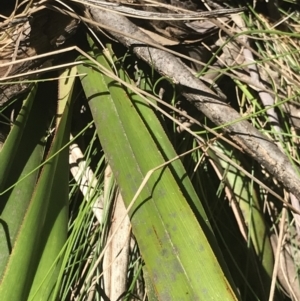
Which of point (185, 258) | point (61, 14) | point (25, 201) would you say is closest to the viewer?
point (185, 258)

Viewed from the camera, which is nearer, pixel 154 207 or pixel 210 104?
pixel 154 207

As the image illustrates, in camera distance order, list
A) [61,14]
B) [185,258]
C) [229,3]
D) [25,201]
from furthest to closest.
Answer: [229,3], [61,14], [25,201], [185,258]

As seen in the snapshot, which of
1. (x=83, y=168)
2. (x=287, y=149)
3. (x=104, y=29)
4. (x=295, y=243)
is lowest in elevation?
(x=295, y=243)

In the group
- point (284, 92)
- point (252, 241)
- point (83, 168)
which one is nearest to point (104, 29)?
point (83, 168)

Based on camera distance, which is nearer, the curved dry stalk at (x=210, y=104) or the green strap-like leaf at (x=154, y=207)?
the green strap-like leaf at (x=154, y=207)

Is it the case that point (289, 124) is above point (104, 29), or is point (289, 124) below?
below

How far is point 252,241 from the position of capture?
926 mm

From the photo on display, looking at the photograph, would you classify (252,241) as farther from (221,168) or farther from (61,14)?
(61,14)

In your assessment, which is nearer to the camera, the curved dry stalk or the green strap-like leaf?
the green strap-like leaf

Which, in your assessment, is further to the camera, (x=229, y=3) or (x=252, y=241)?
(x=229, y=3)

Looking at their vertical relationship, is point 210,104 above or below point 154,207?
above

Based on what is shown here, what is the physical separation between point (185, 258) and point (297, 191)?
0.27 m

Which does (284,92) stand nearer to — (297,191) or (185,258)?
(297,191)

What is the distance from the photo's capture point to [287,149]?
3.13ft
